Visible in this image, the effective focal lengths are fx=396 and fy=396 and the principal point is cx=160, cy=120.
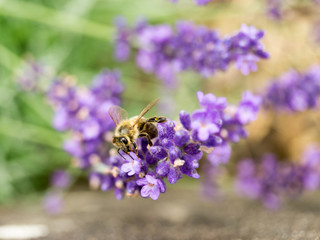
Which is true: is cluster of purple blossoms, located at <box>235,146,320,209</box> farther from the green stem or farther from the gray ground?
the green stem

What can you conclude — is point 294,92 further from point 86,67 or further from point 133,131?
point 86,67

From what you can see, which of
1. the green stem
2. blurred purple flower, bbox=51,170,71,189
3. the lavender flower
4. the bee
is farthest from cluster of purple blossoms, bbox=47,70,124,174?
blurred purple flower, bbox=51,170,71,189

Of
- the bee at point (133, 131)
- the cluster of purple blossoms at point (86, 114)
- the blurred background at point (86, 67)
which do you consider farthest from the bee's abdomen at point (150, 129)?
the blurred background at point (86, 67)

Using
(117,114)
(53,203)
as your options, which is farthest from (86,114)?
(53,203)

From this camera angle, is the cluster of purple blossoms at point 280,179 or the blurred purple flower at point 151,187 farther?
the cluster of purple blossoms at point 280,179

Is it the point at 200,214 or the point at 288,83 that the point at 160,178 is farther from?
the point at 200,214

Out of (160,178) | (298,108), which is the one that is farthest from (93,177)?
(298,108)

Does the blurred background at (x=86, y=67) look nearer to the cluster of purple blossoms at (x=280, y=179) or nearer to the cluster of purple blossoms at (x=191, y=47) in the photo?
the cluster of purple blossoms at (x=191, y=47)
